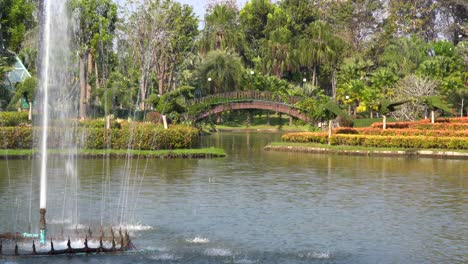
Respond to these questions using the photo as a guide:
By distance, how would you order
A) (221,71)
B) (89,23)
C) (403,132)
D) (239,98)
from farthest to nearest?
(221,71) < (239,98) < (89,23) < (403,132)

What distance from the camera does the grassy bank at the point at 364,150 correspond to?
5291 centimetres

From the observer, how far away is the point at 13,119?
2034 inches

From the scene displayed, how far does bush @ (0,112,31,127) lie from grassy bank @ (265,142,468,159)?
17.5m

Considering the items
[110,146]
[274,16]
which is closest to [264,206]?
[110,146]

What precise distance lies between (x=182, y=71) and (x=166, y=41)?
5.78m

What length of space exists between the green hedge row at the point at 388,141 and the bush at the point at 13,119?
65.3 feet

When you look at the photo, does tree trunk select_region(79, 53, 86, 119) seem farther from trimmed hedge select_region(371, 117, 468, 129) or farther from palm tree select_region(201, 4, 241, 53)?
palm tree select_region(201, 4, 241, 53)

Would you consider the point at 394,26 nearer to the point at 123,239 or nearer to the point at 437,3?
the point at 437,3

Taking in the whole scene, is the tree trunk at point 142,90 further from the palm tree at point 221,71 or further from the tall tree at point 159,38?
the palm tree at point 221,71

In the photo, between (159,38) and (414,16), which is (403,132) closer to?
(159,38)

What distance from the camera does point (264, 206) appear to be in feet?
98.9

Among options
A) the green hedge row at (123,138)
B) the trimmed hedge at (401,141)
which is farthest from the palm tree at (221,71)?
the green hedge row at (123,138)

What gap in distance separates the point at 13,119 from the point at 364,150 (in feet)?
75.8

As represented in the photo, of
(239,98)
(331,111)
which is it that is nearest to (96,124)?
(331,111)
